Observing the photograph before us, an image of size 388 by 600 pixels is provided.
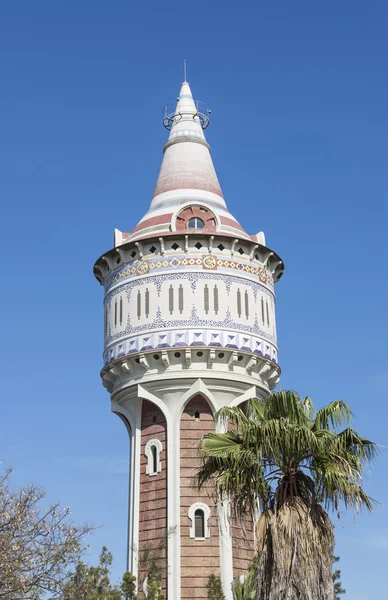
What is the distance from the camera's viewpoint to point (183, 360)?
35906 mm

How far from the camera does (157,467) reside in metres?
36.1

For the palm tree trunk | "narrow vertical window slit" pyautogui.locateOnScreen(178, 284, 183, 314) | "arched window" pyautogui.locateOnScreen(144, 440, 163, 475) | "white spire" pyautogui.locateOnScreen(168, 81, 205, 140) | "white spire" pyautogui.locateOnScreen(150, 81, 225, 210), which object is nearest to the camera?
the palm tree trunk

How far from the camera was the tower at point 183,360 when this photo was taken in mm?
34594

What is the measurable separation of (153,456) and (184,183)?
40.6ft

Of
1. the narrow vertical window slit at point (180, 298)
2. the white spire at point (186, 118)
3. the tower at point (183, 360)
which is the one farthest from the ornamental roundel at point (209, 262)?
the white spire at point (186, 118)

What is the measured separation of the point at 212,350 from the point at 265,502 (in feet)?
46.1

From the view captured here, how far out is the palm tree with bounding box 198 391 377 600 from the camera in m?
20.6

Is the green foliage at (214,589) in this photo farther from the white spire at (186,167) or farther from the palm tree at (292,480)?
the white spire at (186,167)

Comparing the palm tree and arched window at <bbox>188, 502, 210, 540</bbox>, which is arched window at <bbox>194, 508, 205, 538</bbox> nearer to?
arched window at <bbox>188, 502, 210, 540</bbox>

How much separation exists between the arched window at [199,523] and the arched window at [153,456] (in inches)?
91.4

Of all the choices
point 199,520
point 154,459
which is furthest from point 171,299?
point 199,520

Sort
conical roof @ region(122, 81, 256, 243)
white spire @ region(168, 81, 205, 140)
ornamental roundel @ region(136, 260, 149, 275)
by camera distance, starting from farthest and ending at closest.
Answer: white spire @ region(168, 81, 205, 140), conical roof @ region(122, 81, 256, 243), ornamental roundel @ region(136, 260, 149, 275)

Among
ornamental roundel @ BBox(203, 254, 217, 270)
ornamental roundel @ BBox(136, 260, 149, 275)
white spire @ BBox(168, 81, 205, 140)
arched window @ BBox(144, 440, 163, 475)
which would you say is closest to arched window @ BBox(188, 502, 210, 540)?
arched window @ BBox(144, 440, 163, 475)

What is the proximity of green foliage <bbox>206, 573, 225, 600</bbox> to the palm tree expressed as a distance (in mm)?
9809
